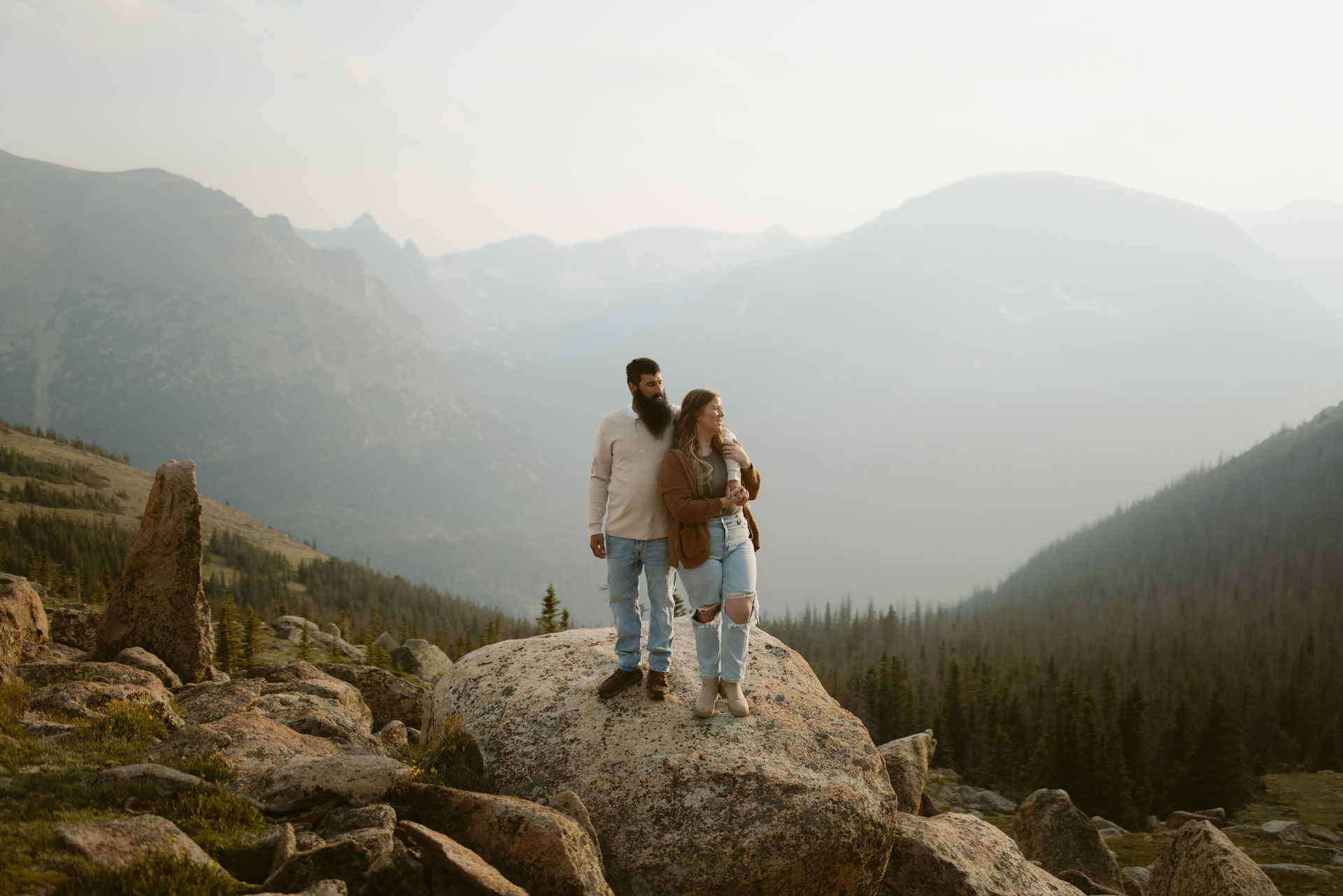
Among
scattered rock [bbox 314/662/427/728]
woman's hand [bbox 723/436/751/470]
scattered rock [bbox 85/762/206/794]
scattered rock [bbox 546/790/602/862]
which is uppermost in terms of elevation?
woman's hand [bbox 723/436/751/470]

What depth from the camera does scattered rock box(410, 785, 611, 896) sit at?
30.0ft

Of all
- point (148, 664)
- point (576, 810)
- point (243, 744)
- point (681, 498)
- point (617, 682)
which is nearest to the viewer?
point (576, 810)

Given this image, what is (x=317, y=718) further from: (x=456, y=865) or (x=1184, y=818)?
(x=1184, y=818)

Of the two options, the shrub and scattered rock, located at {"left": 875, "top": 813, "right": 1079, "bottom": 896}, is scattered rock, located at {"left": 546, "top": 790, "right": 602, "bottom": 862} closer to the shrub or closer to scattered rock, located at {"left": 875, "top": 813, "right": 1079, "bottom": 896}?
the shrub

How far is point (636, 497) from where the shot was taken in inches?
443

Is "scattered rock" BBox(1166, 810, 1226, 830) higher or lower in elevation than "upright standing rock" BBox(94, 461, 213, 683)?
lower

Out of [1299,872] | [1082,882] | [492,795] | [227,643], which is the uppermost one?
[492,795]

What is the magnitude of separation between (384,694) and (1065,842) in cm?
2285

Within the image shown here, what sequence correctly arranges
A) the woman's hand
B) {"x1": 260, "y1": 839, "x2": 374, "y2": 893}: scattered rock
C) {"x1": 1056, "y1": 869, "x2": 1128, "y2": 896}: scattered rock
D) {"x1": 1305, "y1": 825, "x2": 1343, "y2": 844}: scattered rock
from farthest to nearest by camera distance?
{"x1": 1305, "y1": 825, "x2": 1343, "y2": 844}: scattered rock
{"x1": 1056, "y1": 869, "x2": 1128, "y2": 896}: scattered rock
the woman's hand
{"x1": 260, "y1": 839, "x2": 374, "y2": 893}: scattered rock

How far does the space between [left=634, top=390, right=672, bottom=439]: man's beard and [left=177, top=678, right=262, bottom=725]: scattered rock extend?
31.8ft

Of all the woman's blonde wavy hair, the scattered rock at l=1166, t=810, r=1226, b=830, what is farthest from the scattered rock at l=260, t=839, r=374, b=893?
the scattered rock at l=1166, t=810, r=1226, b=830

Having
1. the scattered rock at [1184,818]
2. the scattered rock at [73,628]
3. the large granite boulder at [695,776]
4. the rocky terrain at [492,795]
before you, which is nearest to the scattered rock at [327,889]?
the rocky terrain at [492,795]

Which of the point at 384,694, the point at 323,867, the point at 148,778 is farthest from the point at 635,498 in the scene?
the point at 384,694

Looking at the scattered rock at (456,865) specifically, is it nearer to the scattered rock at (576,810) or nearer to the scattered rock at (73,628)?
the scattered rock at (576,810)
